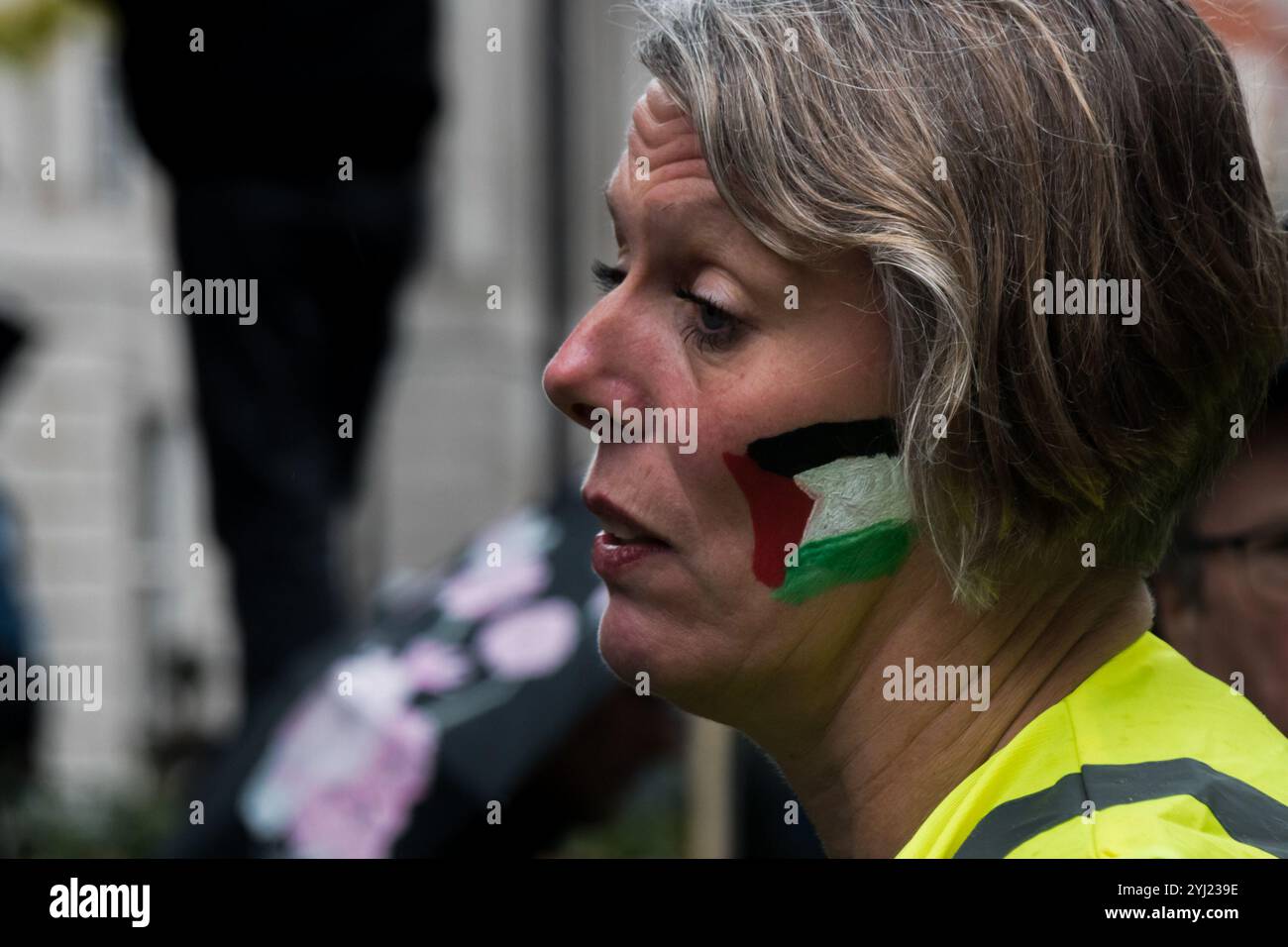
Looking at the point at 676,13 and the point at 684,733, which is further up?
the point at 676,13

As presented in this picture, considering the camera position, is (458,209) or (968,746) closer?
(968,746)

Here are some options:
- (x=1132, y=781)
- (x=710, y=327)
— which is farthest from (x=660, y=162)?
(x=1132, y=781)

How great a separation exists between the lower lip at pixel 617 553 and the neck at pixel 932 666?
18 cm

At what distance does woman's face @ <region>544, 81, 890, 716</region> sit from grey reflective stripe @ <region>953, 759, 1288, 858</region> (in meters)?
0.30

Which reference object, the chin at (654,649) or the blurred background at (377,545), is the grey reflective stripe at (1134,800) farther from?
the blurred background at (377,545)

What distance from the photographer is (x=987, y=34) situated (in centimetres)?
172

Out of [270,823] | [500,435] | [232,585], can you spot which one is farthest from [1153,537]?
[500,435]

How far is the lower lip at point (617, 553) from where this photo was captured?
73.2 inches

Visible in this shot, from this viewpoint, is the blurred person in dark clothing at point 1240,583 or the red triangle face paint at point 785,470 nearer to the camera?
the red triangle face paint at point 785,470

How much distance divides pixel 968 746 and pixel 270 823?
2.76m

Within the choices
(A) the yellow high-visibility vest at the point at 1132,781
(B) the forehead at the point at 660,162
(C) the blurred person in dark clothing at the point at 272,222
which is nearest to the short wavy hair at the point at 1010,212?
(B) the forehead at the point at 660,162

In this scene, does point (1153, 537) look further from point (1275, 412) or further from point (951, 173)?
point (1275, 412)

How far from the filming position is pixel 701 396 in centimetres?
181

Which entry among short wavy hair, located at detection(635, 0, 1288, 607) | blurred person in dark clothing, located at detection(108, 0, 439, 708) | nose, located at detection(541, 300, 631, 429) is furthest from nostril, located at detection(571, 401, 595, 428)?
blurred person in dark clothing, located at detection(108, 0, 439, 708)
